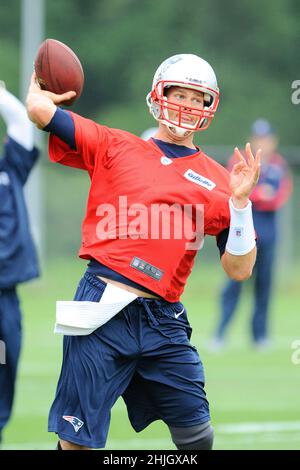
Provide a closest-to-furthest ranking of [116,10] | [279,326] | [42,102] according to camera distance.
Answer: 1. [42,102]
2. [279,326]
3. [116,10]

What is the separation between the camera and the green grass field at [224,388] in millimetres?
6723

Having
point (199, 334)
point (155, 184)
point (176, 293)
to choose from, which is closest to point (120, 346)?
point (176, 293)

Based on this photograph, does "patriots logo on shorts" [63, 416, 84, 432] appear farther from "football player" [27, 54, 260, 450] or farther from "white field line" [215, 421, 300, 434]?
"white field line" [215, 421, 300, 434]

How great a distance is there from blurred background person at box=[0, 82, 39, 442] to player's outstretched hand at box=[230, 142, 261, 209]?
1.96m

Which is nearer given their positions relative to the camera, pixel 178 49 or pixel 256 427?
pixel 256 427

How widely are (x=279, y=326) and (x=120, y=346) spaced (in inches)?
306

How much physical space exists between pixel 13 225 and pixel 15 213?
0.07 m

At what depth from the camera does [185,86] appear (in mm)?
4723

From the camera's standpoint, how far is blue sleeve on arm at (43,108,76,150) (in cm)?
453

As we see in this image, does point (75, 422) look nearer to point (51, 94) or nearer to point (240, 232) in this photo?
point (240, 232)

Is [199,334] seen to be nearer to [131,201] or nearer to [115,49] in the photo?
[131,201]

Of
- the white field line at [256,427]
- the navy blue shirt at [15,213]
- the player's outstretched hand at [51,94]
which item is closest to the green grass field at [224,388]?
the white field line at [256,427]

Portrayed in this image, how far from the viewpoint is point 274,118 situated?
23.4m

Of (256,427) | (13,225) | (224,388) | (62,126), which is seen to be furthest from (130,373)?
(224,388)
